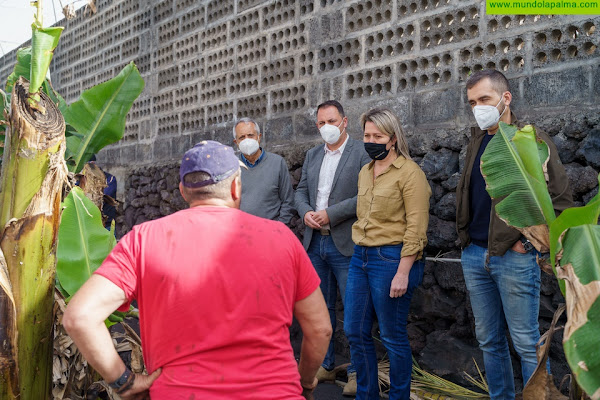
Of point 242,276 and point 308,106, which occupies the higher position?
point 308,106

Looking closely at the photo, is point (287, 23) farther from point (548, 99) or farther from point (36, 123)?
point (36, 123)

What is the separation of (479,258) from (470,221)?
24cm

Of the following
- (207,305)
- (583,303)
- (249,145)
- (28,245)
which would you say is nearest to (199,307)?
(207,305)

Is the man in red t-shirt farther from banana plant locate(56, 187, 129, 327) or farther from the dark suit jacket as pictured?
the dark suit jacket

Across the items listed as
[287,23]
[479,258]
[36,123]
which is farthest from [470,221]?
[287,23]

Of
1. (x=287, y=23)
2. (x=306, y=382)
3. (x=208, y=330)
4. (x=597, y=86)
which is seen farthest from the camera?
(x=287, y=23)

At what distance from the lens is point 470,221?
3576mm

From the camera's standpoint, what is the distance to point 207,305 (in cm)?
190

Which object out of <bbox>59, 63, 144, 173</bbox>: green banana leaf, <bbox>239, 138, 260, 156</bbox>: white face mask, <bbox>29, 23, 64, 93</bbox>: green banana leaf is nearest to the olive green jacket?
<bbox>239, 138, 260, 156</bbox>: white face mask

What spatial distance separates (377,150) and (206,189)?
205cm

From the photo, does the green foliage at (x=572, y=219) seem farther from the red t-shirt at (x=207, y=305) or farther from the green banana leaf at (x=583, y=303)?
the red t-shirt at (x=207, y=305)

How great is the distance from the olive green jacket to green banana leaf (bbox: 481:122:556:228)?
270 millimetres

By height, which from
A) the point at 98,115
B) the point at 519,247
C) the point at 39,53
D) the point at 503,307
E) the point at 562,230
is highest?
the point at 39,53

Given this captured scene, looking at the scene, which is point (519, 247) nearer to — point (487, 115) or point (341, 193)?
point (487, 115)
